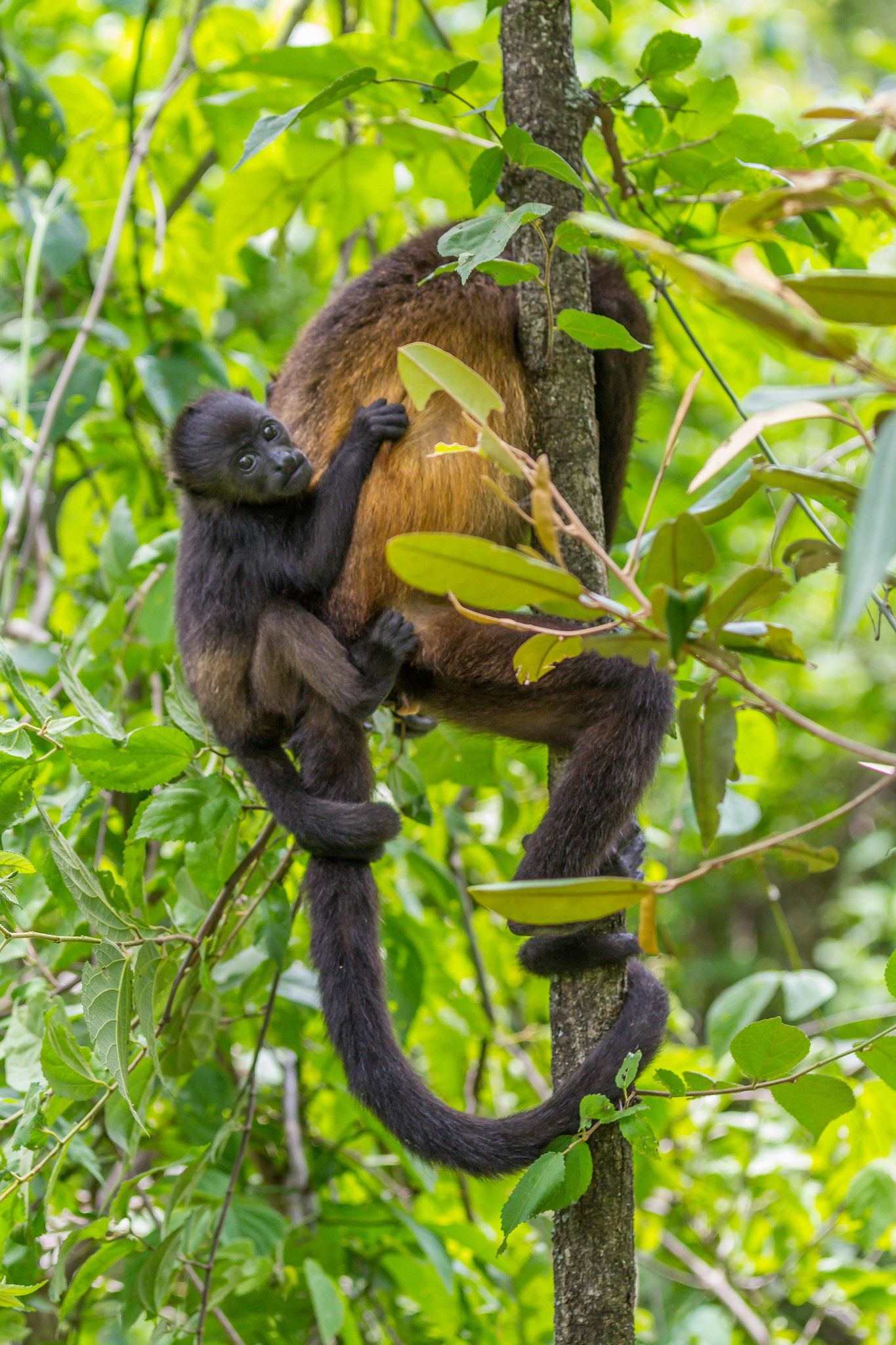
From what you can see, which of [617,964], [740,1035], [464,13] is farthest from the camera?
[464,13]

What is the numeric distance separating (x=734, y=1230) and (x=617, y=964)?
5.50ft

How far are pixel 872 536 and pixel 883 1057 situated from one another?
843 millimetres

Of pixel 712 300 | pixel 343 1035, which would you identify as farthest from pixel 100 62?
pixel 712 300

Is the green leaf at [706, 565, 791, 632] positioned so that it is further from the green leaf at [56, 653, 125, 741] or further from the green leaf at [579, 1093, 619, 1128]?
the green leaf at [56, 653, 125, 741]

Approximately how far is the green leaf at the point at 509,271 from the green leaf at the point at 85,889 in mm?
939

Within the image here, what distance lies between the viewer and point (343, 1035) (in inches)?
68.4

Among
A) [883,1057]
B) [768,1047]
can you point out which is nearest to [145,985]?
[768,1047]

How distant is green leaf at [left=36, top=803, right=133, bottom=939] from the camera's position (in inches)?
60.1

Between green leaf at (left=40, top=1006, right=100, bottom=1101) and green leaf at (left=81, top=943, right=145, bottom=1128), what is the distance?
0.04 meters

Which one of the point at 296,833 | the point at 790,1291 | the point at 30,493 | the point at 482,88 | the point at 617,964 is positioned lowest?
the point at 790,1291

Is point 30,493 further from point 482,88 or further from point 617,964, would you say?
point 617,964

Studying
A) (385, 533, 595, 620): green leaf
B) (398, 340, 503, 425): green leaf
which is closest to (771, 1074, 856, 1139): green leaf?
(385, 533, 595, 620): green leaf

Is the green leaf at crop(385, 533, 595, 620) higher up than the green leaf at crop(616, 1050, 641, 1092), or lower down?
higher up

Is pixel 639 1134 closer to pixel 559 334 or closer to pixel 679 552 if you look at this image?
pixel 679 552
